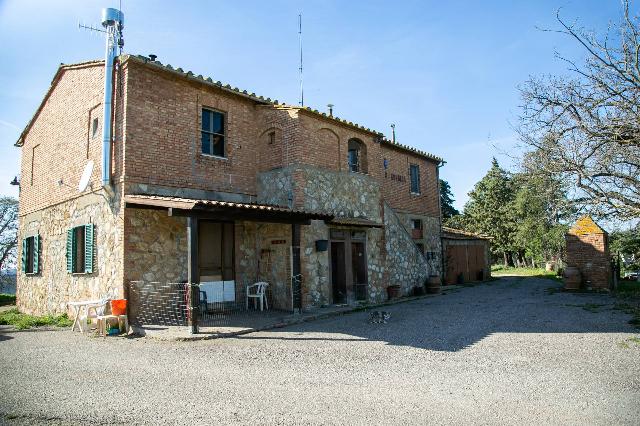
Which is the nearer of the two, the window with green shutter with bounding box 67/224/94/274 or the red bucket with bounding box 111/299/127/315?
the red bucket with bounding box 111/299/127/315

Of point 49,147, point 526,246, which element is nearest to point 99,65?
point 49,147

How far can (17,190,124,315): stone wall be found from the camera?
33.0ft

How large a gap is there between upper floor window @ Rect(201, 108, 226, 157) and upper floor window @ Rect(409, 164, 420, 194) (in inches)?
409

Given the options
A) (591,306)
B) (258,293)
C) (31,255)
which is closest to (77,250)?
(31,255)

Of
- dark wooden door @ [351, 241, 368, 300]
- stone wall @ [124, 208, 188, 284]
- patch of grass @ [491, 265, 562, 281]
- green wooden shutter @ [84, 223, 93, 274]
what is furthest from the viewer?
patch of grass @ [491, 265, 562, 281]

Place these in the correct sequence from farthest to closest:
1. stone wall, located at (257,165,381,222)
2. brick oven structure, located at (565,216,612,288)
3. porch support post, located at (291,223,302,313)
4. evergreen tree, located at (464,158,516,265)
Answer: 1. evergreen tree, located at (464,158,516,265)
2. brick oven structure, located at (565,216,612,288)
3. stone wall, located at (257,165,381,222)
4. porch support post, located at (291,223,302,313)

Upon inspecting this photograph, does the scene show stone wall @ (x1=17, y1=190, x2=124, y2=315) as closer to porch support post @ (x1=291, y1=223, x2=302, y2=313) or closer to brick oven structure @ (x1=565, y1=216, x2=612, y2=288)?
porch support post @ (x1=291, y1=223, x2=302, y2=313)

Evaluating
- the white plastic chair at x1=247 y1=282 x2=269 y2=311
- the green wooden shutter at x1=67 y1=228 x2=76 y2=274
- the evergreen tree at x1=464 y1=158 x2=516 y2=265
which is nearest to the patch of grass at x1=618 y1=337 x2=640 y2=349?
the white plastic chair at x1=247 y1=282 x2=269 y2=311

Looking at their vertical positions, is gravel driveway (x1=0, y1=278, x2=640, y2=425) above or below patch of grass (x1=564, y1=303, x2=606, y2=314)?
above

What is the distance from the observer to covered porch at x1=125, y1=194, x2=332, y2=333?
924cm

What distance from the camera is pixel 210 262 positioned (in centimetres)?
1155

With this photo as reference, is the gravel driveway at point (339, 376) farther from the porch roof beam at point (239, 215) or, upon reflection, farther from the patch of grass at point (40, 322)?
the porch roof beam at point (239, 215)


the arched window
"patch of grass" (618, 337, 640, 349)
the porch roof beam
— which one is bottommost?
"patch of grass" (618, 337, 640, 349)

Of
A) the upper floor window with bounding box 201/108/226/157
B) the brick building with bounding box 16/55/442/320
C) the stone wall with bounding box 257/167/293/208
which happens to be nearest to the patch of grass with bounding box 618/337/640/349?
the brick building with bounding box 16/55/442/320
